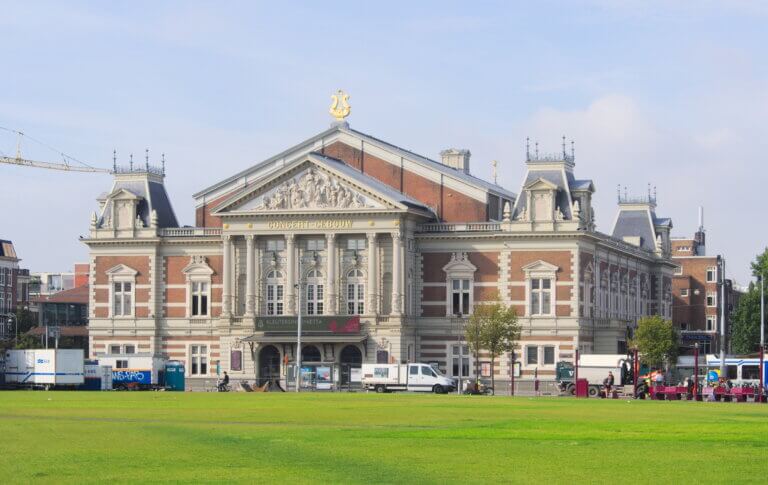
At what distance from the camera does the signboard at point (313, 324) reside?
11381cm

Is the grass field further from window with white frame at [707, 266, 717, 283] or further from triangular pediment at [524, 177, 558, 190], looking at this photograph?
window with white frame at [707, 266, 717, 283]

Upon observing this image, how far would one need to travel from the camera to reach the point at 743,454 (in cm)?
3384

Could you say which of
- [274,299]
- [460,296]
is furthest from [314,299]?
[460,296]

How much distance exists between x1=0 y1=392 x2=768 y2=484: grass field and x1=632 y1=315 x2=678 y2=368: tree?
203 ft

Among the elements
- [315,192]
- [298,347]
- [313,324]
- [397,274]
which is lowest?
[298,347]

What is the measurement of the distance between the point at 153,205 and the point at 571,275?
33588 millimetres

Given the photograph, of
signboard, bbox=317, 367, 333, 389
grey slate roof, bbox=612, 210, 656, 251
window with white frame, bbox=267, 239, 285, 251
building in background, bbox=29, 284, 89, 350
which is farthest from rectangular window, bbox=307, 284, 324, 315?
building in background, bbox=29, 284, 89, 350

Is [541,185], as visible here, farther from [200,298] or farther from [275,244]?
[200,298]

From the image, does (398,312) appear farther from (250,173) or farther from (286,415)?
(286,415)

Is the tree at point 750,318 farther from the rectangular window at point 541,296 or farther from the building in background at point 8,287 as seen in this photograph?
the building in background at point 8,287

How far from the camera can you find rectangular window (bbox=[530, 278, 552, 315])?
114 metres

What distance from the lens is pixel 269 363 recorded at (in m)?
118

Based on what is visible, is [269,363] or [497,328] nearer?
[497,328]

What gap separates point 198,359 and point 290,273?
11.6 metres
